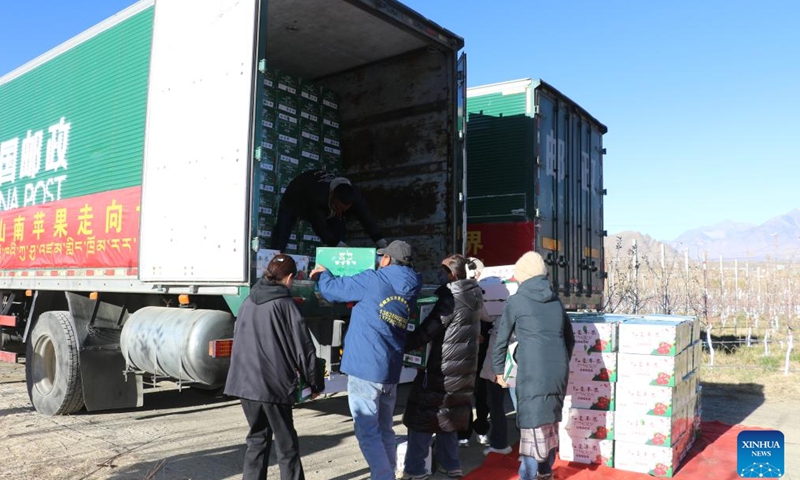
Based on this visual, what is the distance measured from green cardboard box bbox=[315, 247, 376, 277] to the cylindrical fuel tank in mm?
941

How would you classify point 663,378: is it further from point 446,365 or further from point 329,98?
point 329,98

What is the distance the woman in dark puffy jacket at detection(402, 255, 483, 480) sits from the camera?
14.3 feet

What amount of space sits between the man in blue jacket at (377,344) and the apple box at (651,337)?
1.77 metres

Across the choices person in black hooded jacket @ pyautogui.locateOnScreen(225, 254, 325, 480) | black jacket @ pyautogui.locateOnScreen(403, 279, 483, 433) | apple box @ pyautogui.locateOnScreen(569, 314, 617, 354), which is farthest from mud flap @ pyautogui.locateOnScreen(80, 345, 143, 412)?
apple box @ pyautogui.locateOnScreen(569, 314, 617, 354)

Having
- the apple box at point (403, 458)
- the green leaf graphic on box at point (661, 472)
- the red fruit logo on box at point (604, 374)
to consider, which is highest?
the red fruit logo on box at point (604, 374)

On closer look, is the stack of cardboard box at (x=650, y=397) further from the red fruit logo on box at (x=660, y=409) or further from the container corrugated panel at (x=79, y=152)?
the container corrugated panel at (x=79, y=152)

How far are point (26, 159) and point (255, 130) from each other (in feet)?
14.9

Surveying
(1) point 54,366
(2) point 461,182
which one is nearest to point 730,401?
(2) point 461,182

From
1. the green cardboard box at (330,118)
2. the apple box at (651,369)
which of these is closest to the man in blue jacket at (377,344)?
the apple box at (651,369)

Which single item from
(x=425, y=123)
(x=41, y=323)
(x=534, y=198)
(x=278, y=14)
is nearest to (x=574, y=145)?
(x=534, y=198)

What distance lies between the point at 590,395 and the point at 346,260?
2.19m

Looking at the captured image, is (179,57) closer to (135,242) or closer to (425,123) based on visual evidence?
(135,242)

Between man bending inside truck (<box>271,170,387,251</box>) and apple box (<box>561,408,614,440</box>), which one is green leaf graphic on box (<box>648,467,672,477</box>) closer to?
apple box (<box>561,408,614,440</box>)

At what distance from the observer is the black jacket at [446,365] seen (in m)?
4.36
